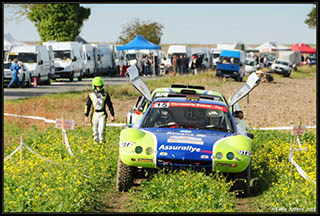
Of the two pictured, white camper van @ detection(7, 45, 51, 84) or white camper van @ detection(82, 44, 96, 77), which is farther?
white camper van @ detection(82, 44, 96, 77)

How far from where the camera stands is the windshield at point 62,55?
40.6 meters

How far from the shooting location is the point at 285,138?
16312 mm

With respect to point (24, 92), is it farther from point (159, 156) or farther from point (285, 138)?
point (159, 156)

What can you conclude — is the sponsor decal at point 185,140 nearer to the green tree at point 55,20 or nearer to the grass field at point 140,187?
the grass field at point 140,187

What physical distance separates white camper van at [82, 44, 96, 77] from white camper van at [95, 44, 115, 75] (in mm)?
1134

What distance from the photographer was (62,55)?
40.7 meters

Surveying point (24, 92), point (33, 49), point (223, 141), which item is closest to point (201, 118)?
point (223, 141)

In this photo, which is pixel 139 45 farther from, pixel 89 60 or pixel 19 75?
pixel 19 75

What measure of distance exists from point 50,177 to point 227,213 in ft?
9.41

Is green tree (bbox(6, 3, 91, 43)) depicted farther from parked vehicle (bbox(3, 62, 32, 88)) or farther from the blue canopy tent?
parked vehicle (bbox(3, 62, 32, 88))

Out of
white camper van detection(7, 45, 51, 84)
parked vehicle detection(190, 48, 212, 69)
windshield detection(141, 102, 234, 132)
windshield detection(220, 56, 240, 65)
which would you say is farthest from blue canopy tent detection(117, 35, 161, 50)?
windshield detection(141, 102, 234, 132)

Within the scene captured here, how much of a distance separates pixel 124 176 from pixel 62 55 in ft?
103

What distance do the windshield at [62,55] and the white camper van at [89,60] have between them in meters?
3.90

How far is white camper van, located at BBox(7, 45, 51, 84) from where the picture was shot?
3472 cm
